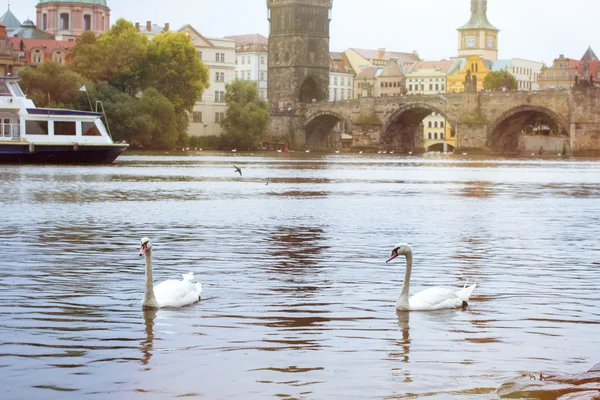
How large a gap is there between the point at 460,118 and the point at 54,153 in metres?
56.1

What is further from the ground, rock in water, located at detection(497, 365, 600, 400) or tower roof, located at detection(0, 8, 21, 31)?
tower roof, located at detection(0, 8, 21, 31)

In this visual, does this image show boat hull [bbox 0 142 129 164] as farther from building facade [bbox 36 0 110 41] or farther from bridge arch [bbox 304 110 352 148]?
building facade [bbox 36 0 110 41]

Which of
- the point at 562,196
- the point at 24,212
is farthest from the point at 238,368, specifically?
the point at 562,196

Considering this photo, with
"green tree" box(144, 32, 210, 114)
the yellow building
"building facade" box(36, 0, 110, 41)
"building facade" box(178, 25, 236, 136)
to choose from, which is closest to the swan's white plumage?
"green tree" box(144, 32, 210, 114)

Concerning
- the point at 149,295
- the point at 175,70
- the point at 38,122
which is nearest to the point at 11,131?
the point at 38,122

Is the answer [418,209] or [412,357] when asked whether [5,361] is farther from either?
[418,209]

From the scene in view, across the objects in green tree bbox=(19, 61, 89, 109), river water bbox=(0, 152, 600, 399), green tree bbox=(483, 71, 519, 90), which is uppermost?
green tree bbox=(483, 71, 519, 90)

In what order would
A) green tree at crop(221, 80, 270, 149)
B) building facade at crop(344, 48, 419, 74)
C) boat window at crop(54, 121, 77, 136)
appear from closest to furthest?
boat window at crop(54, 121, 77, 136) < green tree at crop(221, 80, 270, 149) < building facade at crop(344, 48, 419, 74)

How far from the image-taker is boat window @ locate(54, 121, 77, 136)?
56469 mm

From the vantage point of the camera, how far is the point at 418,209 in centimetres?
2928

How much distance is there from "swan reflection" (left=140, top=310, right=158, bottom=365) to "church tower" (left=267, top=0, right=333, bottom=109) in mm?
114083

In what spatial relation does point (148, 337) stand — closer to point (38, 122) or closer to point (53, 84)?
point (38, 122)

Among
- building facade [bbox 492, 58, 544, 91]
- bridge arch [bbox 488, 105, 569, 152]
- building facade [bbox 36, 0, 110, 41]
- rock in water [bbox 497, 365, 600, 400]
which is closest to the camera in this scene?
rock in water [bbox 497, 365, 600, 400]

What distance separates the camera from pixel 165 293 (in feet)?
38.1
